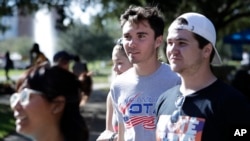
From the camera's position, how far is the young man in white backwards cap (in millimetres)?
3148

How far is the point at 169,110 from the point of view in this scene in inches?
134

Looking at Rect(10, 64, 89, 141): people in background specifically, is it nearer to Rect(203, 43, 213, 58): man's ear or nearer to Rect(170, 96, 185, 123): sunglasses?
Rect(170, 96, 185, 123): sunglasses

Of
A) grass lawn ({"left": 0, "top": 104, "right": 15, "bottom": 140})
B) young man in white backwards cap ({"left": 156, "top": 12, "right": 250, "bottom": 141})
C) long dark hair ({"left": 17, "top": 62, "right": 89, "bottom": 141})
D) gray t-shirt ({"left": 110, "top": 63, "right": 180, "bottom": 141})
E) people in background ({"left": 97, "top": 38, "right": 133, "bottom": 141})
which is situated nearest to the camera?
long dark hair ({"left": 17, "top": 62, "right": 89, "bottom": 141})

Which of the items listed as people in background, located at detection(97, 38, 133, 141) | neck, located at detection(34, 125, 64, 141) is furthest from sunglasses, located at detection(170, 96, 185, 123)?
people in background, located at detection(97, 38, 133, 141)

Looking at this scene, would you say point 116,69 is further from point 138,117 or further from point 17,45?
point 17,45

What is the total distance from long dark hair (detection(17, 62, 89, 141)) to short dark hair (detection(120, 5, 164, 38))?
4.64 ft

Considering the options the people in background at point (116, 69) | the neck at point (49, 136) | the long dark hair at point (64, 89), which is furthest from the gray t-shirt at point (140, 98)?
the neck at point (49, 136)

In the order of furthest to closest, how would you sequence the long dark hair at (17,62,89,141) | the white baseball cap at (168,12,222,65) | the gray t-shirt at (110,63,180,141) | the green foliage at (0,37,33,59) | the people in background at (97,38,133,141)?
the green foliage at (0,37,33,59) < the people in background at (97,38,133,141) < the gray t-shirt at (110,63,180,141) < the white baseball cap at (168,12,222,65) < the long dark hair at (17,62,89,141)

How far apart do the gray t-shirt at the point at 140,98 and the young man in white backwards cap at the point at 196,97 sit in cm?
34

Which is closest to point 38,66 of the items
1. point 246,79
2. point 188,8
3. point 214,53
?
point 214,53

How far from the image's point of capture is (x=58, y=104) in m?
2.53

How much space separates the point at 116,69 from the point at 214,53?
1.42m

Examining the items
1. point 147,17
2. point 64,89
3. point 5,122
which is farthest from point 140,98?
point 5,122

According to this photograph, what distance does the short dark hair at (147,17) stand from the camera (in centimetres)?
395
